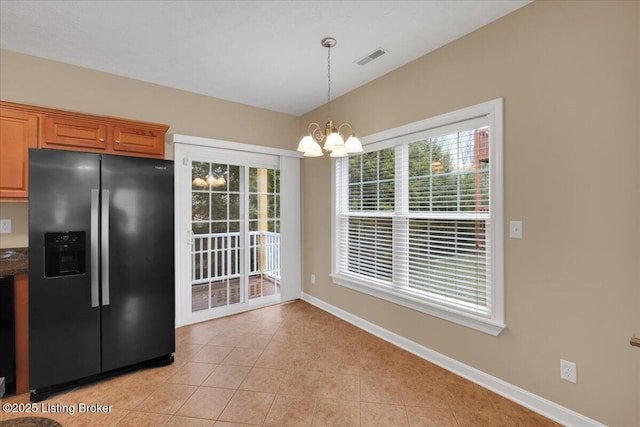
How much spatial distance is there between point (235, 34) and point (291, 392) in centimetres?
297

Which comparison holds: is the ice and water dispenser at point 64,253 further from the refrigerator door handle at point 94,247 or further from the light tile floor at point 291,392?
the light tile floor at point 291,392

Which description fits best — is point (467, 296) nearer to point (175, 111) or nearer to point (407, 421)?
point (407, 421)

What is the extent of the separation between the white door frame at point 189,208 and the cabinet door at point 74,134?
2.65 feet

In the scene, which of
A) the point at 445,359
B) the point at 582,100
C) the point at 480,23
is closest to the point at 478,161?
the point at 582,100

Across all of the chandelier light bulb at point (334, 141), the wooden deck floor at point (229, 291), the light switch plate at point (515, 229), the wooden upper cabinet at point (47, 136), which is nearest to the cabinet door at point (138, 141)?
the wooden upper cabinet at point (47, 136)

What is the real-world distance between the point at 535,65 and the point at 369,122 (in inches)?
65.0

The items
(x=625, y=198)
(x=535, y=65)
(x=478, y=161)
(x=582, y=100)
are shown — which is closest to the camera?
(x=625, y=198)

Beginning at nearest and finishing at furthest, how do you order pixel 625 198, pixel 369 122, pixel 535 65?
pixel 625 198
pixel 535 65
pixel 369 122

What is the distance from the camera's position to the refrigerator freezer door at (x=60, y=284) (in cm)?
220

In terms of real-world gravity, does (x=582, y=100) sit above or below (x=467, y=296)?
above

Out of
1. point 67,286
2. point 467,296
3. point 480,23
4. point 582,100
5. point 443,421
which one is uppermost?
point 480,23

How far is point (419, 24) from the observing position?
236 cm

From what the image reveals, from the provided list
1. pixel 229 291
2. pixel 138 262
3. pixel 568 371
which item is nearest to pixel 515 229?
pixel 568 371

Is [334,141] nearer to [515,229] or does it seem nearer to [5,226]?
[515,229]
